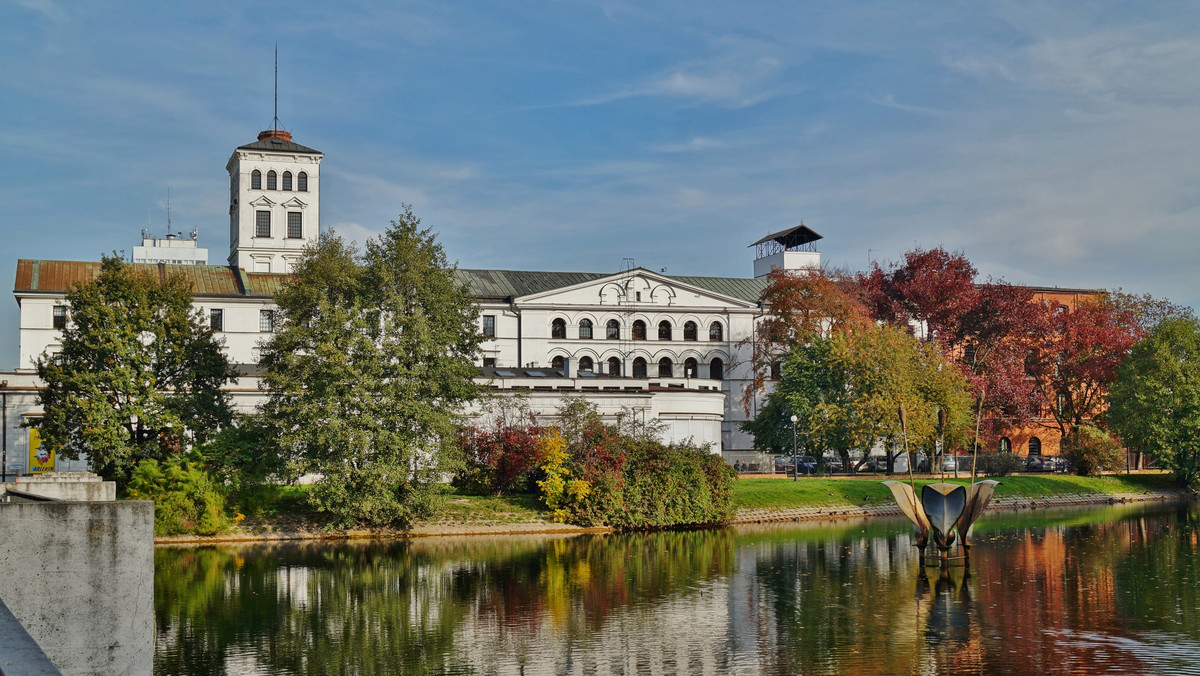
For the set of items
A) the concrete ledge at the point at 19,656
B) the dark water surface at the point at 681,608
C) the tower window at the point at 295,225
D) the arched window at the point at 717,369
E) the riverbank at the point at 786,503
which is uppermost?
the tower window at the point at 295,225

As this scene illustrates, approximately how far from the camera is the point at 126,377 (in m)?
42.3

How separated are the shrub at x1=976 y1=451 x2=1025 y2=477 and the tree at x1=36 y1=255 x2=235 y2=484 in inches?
1838

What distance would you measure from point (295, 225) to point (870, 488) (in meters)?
47.3

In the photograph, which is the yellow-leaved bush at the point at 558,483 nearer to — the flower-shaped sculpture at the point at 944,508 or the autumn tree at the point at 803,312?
the flower-shaped sculpture at the point at 944,508

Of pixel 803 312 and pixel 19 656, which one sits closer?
pixel 19 656

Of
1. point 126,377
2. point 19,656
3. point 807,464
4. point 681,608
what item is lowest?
point 681,608

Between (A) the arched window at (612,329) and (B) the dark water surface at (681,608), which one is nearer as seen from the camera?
(B) the dark water surface at (681,608)

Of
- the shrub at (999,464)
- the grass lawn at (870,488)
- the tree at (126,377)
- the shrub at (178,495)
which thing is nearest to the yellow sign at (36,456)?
the tree at (126,377)

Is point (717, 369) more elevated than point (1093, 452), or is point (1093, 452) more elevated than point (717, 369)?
point (717, 369)

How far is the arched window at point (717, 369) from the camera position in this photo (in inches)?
3241

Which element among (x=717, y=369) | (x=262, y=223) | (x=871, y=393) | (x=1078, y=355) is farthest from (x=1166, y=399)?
(x=262, y=223)

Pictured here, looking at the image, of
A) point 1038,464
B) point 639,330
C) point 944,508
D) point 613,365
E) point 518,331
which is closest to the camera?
point 944,508

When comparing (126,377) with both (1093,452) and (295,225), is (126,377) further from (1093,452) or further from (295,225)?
(1093,452)

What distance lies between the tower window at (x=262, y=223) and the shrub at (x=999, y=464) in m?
52.5
